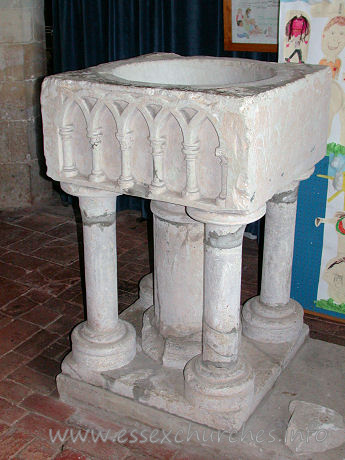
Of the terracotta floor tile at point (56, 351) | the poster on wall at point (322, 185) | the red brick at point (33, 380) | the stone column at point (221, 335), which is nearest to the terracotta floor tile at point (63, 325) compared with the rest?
the terracotta floor tile at point (56, 351)

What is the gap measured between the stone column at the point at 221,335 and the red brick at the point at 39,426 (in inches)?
26.0

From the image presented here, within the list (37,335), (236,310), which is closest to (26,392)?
(37,335)

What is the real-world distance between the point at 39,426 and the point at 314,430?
1286 millimetres

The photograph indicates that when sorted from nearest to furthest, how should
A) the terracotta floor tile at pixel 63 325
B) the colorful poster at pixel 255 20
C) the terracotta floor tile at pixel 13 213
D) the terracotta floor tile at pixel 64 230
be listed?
the terracotta floor tile at pixel 63 325 → the colorful poster at pixel 255 20 → the terracotta floor tile at pixel 64 230 → the terracotta floor tile at pixel 13 213

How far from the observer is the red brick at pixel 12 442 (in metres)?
2.81

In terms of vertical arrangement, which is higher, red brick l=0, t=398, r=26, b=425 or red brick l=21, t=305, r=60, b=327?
red brick l=21, t=305, r=60, b=327

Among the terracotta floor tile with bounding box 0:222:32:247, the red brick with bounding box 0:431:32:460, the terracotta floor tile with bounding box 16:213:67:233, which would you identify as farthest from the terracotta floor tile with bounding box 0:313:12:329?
the terracotta floor tile with bounding box 16:213:67:233

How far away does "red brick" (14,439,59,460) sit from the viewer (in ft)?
9.18

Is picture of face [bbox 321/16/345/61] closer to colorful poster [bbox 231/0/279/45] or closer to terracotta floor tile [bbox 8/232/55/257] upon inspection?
colorful poster [bbox 231/0/279/45]

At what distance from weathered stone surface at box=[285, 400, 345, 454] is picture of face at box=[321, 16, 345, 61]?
1.87 metres

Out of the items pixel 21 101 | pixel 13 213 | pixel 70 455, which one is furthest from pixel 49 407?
pixel 21 101

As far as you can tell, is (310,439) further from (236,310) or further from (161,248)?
(161,248)

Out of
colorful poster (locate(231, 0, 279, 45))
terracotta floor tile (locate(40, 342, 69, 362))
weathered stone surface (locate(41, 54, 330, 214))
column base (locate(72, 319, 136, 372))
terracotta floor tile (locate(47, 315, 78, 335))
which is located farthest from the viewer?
colorful poster (locate(231, 0, 279, 45))

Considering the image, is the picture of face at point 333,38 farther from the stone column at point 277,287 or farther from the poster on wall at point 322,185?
the stone column at point 277,287
